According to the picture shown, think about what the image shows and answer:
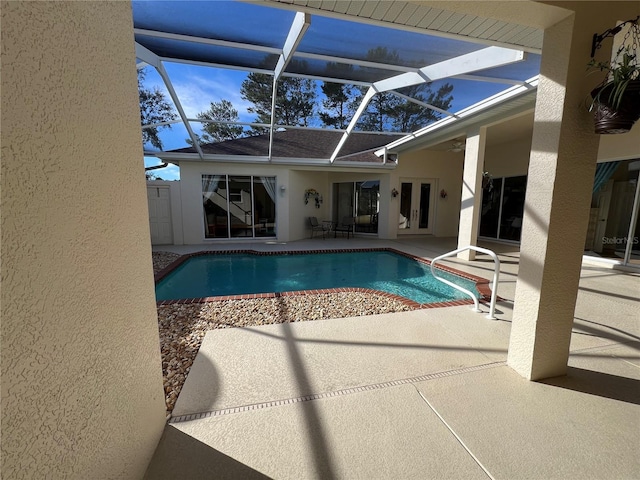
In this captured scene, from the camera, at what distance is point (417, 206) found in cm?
1141

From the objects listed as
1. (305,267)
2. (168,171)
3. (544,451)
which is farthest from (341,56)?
(168,171)

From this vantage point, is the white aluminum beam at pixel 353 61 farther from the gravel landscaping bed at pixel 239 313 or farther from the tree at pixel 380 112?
the gravel landscaping bed at pixel 239 313

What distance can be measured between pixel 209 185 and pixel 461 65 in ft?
26.9

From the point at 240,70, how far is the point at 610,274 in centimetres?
873

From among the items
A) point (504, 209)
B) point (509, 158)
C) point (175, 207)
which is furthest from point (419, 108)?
point (175, 207)

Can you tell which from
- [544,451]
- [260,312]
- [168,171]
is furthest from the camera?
[168,171]

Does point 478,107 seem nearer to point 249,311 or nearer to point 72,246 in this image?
point 249,311

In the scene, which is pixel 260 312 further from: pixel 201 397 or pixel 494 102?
pixel 494 102

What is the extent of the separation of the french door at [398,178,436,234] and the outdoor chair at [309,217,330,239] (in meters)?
3.11

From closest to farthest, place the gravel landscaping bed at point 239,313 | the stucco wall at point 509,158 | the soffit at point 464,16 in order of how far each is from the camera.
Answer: the soffit at point 464,16, the gravel landscaping bed at point 239,313, the stucco wall at point 509,158

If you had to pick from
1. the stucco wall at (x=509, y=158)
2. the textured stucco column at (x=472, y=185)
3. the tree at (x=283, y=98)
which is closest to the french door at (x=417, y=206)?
the stucco wall at (x=509, y=158)

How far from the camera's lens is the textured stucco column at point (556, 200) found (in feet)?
6.51

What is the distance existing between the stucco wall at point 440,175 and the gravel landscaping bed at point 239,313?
7.38 meters

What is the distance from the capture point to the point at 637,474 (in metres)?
1.55
